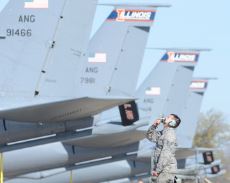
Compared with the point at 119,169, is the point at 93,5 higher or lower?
higher

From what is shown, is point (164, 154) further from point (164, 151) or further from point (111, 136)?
point (111, 136)

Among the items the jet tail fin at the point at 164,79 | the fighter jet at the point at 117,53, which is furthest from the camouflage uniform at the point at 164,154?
the jet tail fin at the point at 164,79

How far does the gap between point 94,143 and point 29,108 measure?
9.70 m

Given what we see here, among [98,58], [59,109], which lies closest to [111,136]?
[98,58]

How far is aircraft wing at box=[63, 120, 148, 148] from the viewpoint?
26938mm

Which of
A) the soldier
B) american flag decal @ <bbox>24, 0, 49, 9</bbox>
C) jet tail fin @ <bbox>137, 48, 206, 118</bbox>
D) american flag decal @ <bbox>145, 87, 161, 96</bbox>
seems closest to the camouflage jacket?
the soldier

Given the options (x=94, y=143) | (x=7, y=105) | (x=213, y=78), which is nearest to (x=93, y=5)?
(x=7, y=105)

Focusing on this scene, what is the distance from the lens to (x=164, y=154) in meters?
11.8

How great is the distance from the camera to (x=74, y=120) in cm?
2222

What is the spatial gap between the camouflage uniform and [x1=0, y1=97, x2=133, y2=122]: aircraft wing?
606 centimetres

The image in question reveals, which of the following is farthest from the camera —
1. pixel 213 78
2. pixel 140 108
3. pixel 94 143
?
pixel 213 78

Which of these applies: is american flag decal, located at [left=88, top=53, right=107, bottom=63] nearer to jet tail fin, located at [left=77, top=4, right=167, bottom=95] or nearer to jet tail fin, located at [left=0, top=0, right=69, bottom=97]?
jet tail fin, located at [left=77, top=4, right=167, bottom=95]

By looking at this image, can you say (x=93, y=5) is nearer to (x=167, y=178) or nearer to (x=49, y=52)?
(x=49, y=52)

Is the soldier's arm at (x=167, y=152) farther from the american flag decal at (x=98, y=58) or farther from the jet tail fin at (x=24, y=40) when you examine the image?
the american flag decal at (x=98, y=58)
